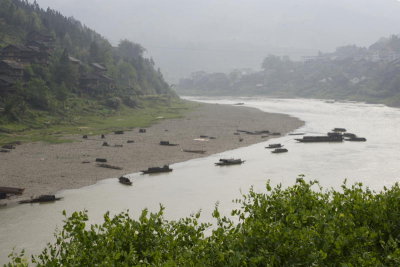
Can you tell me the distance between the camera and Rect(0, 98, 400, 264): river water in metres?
25.6

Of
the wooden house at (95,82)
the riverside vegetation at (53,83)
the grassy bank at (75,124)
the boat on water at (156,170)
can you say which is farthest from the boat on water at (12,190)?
the wooden house at (95,82)

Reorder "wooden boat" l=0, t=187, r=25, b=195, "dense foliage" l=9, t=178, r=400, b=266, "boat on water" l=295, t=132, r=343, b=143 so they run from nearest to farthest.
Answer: "dense foliage" l=9, t=178, r=400, b=266
"wooden boat" l=0, t=187, r=25, b=195
"boat on water" l=295, t=132, r=343, b=143

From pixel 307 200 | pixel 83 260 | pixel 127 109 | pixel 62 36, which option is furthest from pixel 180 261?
pixel 62 36

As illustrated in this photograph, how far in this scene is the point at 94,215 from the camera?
2689 cm

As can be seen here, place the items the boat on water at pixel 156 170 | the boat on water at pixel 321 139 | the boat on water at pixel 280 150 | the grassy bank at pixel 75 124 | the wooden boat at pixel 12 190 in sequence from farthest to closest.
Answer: the boat on water at pixel 321 139
the grassy bank at pixel 75 124
the boat on water at pixel 280 150
the boat on water at pixel 156 170
the wooden boat at pixel 12 190

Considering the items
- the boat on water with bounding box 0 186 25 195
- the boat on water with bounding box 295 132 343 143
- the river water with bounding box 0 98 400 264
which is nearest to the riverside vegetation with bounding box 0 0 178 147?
the boat on water with bounding box 0 186 25 195

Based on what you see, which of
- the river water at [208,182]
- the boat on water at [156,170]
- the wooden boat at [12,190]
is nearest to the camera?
the river water at [208,182]

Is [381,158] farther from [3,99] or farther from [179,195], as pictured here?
[3,99]

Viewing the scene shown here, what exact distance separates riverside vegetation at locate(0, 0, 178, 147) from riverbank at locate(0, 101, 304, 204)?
28.1 ft

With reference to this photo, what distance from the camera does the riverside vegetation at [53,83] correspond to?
64.9m

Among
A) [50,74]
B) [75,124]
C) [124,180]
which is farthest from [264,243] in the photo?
[50,74]

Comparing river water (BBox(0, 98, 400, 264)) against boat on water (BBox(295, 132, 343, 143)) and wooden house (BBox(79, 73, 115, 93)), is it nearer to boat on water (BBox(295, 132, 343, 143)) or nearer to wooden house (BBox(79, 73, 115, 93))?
boat on water (BBox(295, 132, 343, 143))

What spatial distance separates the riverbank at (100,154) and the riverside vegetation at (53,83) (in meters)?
8.57

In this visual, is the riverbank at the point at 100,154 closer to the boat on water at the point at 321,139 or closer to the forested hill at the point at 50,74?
the boat on water at the point at 321,139
